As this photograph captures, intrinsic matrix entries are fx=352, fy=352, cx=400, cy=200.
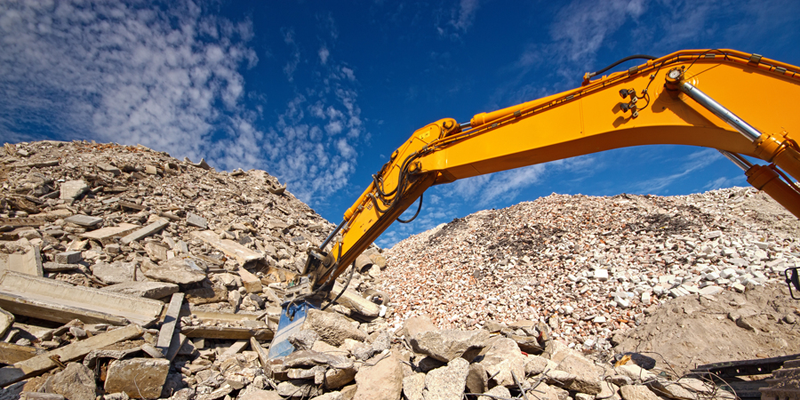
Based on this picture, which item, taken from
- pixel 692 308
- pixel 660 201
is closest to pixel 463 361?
pixel 692 308

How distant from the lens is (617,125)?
316 centimetres

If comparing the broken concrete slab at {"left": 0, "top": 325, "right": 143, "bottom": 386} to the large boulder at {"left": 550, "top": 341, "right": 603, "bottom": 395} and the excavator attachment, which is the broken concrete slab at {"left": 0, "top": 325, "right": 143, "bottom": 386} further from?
the large boulder at {"left": 550, "top": 341, "right": 603, "bottom": 395}

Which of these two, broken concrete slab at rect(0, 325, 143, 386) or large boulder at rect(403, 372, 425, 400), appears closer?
large boulder at rect(403, 372, 425, 400)

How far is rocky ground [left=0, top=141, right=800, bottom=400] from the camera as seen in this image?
3.88 m

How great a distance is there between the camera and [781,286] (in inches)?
230

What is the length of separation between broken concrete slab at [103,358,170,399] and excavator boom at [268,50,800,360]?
10.9 ft

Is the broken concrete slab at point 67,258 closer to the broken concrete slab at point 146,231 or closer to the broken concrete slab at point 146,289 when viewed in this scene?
the broken concrete slab at point 146,289

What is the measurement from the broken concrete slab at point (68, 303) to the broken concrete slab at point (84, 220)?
10.6 ft

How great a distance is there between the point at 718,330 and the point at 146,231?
11403 millimetres

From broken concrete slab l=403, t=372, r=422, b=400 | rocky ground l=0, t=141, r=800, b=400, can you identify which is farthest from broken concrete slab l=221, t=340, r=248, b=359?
broken concrete slab l=403, t=372, r=422, b=400

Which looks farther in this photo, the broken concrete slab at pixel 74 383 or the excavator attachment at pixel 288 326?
the excavator attachment at pixel 288 326

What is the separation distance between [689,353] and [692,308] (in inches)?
44.5

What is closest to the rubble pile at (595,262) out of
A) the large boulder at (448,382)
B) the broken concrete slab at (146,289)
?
the large boulder at (448,382)

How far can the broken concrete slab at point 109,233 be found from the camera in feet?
24.8
